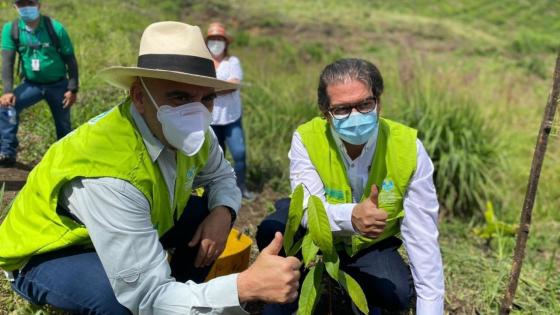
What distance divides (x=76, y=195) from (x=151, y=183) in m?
0.21

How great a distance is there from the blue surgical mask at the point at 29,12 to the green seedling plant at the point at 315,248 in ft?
9.82

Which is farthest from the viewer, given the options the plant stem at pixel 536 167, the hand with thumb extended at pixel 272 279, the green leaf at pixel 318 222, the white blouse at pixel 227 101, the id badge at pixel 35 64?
the white blouse at pixel 227 101

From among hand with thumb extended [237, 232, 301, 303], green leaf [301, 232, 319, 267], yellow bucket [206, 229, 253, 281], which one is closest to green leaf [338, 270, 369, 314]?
green leaf [301, 232, 319, 267]

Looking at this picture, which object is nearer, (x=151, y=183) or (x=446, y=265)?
(x=151, y=183)

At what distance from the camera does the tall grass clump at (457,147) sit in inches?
185

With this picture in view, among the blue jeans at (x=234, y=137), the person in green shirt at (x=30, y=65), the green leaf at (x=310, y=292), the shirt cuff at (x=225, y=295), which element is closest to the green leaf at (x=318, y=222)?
the green leaf at (x=310, y=292)

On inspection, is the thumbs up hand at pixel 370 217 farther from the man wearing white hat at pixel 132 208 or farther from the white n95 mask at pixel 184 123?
the white n95 mask at pixel 184 123

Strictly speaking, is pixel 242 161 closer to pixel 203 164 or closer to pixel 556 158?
pixel 203 164

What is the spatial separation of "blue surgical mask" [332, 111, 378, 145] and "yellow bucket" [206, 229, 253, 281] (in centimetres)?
70

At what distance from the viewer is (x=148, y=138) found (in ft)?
5.45

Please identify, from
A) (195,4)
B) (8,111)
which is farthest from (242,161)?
(195,4)

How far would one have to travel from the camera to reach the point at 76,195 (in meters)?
1.57

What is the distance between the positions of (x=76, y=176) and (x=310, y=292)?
2.44 feet

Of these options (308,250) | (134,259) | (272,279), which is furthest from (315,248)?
(134,259)
